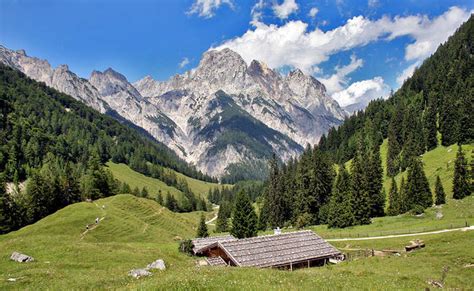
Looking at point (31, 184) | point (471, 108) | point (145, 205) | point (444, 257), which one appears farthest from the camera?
point (471, 108)

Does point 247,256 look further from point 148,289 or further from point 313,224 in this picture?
point 313,224

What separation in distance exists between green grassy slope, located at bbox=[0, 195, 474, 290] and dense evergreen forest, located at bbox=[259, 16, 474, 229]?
1404 inches

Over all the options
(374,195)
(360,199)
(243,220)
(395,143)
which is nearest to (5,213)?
(243,220)

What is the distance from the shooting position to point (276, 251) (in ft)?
147

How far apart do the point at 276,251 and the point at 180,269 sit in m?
16.0

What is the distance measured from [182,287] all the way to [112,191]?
120 m

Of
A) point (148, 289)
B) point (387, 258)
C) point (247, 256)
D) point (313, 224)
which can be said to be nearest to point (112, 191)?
point (313, 224)

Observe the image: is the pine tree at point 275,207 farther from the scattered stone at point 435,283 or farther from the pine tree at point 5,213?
the scattered stone at point 435,283

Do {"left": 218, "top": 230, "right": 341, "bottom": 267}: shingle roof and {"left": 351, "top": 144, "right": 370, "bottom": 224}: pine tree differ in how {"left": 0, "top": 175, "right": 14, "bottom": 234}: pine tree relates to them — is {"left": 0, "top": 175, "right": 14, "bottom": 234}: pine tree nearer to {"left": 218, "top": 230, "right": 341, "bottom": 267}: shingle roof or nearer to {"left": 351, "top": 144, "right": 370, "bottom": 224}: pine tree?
{"left": 218, "top": 230, "right": 341, "bottom": 267}: shingle roof

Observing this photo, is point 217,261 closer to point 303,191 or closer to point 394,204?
point 394,204

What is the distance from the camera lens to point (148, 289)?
47.6 ft

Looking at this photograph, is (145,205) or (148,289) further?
(145,205)

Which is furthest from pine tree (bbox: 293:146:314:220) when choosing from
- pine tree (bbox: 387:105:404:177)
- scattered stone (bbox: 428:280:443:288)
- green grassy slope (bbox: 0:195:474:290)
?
scattered stone (bbox: 428:280:443:288)

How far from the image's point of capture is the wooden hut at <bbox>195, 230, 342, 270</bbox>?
42188 millimetres
